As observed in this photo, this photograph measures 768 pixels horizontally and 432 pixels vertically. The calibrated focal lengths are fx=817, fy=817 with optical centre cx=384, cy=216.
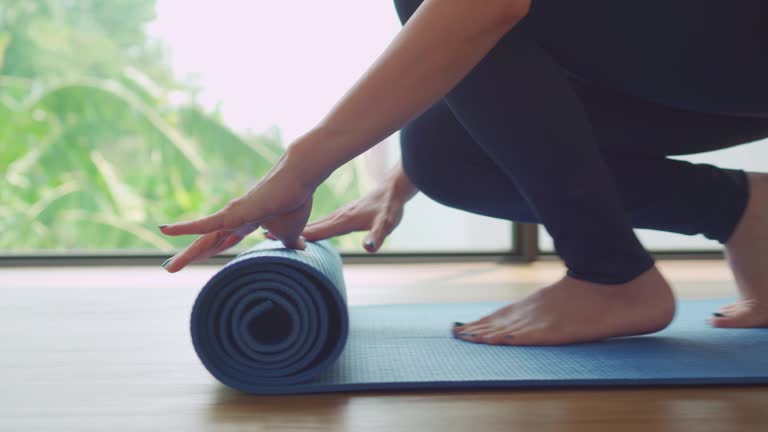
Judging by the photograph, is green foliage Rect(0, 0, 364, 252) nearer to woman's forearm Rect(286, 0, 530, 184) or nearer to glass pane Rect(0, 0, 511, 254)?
glass pane Rect(0, 0, 511, 254)

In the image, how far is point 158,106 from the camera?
139 inches

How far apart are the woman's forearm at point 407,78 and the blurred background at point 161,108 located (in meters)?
2.28

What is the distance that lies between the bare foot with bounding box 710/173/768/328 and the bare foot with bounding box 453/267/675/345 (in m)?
0.22

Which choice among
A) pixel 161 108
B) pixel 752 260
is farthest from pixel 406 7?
pixel 161 108

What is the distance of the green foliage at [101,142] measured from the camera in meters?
3.43

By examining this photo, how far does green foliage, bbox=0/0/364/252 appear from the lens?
3.43m

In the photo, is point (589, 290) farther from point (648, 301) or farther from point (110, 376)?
point (110, 376)

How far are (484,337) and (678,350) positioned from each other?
270 mm

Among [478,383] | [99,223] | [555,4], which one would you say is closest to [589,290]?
[478,383]

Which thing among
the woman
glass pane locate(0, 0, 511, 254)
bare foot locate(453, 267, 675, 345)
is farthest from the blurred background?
bare foot locate(453, 267, 675, 345)

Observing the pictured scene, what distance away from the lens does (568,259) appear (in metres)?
1.16

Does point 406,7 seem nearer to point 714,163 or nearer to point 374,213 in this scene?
point 374,213

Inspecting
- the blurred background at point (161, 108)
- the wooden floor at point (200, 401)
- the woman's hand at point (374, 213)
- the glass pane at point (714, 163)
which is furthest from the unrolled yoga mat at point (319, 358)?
the blurred background at point (161, 108)

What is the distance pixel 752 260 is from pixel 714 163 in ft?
6.30
